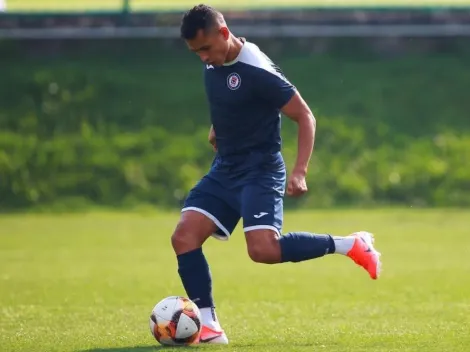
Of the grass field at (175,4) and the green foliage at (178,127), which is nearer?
the green foliage at (178,127)

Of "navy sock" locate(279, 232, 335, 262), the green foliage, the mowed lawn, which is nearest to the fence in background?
the green foliage

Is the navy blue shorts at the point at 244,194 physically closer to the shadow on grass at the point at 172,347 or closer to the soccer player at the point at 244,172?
the soccer player at the point at 244,172

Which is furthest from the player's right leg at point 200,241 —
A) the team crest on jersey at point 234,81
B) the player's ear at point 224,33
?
the player's ear at point 224,33

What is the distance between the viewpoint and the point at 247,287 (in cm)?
1065

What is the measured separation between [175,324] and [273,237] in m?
0.87

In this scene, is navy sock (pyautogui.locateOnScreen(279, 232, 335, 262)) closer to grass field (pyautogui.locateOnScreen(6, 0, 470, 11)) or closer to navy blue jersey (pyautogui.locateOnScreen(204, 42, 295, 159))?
navy blue jersey (pyautogui.locateOnScreen(204, 42, 295, 159))

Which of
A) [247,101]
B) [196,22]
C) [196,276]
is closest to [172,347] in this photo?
[196,276]

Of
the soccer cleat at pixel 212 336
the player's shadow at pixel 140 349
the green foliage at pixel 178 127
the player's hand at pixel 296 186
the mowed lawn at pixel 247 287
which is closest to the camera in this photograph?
the player's shadow at pixel 140 349

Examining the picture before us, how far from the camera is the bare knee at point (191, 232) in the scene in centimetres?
756

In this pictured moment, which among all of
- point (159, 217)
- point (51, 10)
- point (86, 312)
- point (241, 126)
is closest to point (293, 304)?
point (86, 312)

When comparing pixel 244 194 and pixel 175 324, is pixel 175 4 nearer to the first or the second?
pixel 244 194

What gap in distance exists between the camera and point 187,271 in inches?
298

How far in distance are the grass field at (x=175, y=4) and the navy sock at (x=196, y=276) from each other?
47.2ft

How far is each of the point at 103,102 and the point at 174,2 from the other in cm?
329
